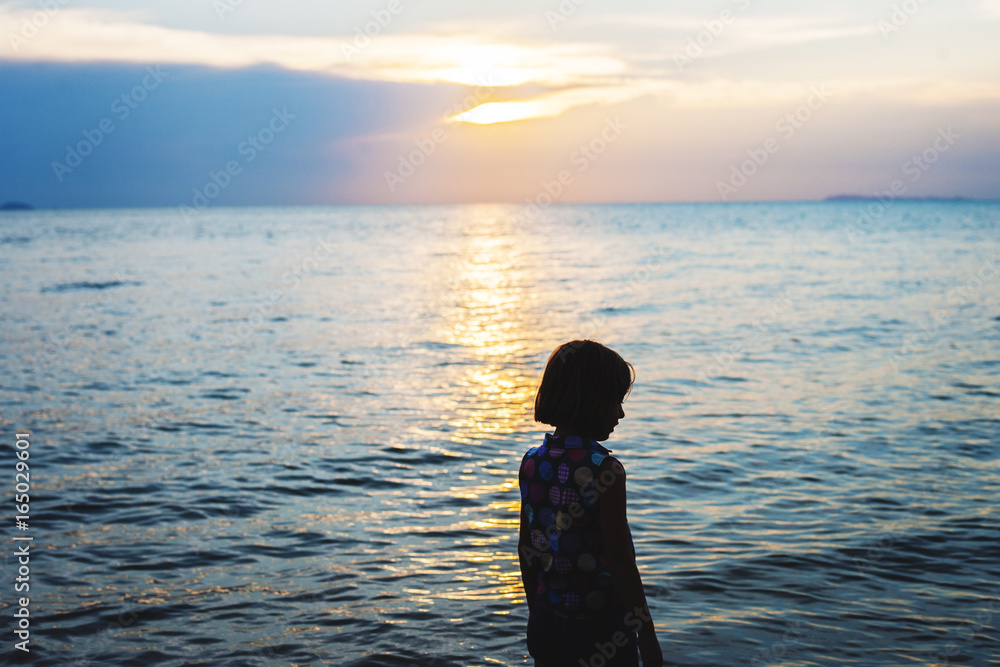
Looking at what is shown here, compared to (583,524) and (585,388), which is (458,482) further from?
(585,388)

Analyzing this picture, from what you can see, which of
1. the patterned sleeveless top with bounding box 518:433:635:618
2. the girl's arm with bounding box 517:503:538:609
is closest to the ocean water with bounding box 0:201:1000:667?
the girl's arm with bounding box 517:503:538:609

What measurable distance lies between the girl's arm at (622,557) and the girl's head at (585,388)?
6.4 inches

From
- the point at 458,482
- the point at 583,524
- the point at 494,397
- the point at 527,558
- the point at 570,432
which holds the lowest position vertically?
the point at 458,482

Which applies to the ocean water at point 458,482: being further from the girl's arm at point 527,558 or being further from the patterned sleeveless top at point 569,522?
the patterned sleeveless top at point 569,522

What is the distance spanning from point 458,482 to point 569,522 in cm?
643

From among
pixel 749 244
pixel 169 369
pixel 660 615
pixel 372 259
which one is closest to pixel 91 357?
pixel 169 369

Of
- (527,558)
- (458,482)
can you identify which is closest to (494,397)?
(458,482)

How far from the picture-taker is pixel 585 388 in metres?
2.85

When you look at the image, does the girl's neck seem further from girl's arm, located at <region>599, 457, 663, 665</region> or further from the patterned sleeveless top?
girl's arm, located at <region>599, 457, 663, 665</region>

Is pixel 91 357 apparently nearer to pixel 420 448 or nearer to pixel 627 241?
pixel 420 448

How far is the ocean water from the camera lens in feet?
18.9

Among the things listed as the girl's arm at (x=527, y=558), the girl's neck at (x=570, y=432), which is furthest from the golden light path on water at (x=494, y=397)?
the girl's neck at (x=570, y=432)

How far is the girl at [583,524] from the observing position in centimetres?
281

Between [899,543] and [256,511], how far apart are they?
20.1 feet
